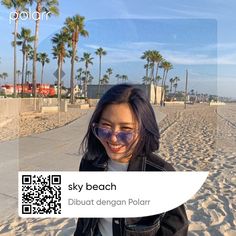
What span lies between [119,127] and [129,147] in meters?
0.09

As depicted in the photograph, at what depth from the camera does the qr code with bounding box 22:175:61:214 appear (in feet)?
4.61

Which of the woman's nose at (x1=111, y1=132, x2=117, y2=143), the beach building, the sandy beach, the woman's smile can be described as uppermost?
the beach building

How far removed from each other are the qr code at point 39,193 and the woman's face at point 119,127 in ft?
0.88

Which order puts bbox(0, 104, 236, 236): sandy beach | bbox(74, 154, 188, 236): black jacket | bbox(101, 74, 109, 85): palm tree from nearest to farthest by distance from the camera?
bbox(74, 154, 188, 236): black jacket → bbox(101, 74, 109, 85): palm tree → bbox(0, 104, 236, 236): sandy beach

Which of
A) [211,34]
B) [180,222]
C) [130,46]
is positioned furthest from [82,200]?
[211,34]

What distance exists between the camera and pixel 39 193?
1.43 metres

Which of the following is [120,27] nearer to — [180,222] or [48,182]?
[48,182]

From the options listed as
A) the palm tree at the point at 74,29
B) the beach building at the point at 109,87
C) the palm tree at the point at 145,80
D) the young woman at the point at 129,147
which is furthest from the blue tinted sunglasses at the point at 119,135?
the palm tree at the point at 74,29

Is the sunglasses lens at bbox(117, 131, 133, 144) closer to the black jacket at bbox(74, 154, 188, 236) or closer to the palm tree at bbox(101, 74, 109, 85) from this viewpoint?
the black jacket at bbox(74, 154, 188, 236)

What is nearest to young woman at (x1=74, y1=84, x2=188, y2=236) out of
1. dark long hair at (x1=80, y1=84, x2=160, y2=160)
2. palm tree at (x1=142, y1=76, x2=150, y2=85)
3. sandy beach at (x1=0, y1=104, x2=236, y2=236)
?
dark long hair at (x1=80, y1=84, x2=160, y2=160)

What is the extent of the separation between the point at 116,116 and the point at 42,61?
691 mm

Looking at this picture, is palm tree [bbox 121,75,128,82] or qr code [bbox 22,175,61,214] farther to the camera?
palm tree [bbox 121,75,128,82]

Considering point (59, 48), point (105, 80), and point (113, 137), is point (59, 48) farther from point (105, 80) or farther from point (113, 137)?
point (113, 137)

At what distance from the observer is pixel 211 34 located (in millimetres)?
1540
